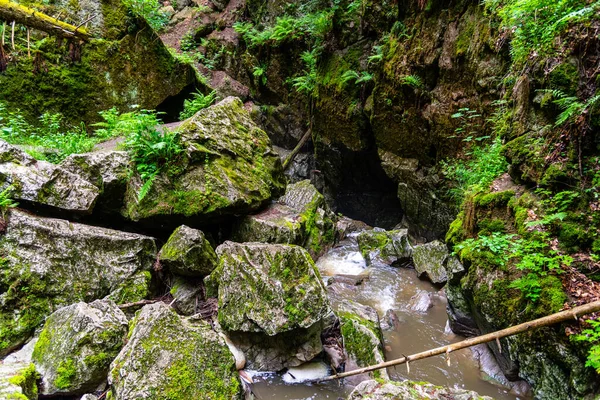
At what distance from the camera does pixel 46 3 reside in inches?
292

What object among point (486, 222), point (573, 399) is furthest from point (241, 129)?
point (573, 399)

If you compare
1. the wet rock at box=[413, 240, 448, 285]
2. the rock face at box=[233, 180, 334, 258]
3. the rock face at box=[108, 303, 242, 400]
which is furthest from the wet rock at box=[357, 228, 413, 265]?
the rock face at box=[108, 303, 242, 400]

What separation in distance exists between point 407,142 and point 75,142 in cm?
806

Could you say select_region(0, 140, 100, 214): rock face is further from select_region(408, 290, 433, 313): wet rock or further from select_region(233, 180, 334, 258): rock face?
select_region(408, 290, 433, 313): wet rock

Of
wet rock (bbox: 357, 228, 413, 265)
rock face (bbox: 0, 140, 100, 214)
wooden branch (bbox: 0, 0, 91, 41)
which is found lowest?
wet rock (bbox: 357, 228, 413, 265)

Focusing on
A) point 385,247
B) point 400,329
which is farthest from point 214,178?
point 385,247

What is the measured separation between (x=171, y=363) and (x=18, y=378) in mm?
1418

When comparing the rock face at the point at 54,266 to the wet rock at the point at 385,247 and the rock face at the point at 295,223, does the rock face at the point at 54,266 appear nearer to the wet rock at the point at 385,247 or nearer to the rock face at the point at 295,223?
the rock face at the point at 295,223

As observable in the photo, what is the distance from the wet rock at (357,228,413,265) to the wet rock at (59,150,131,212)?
604cm

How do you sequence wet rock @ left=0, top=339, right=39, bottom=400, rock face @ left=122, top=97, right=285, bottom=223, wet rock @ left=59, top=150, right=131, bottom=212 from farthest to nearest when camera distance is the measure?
rock face @ left=122, top=97, right=285, bottom=223 → wet rock @ left=59, top=150, right=131, bottom=212 → wet rock @ left=0, top=339, right=39, bottom=400

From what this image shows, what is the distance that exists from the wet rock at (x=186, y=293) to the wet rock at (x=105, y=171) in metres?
1.87

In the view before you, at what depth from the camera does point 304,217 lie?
25.7 ft

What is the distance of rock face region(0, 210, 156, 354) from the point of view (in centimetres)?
407

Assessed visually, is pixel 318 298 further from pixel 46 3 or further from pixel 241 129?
pixel 46 3
